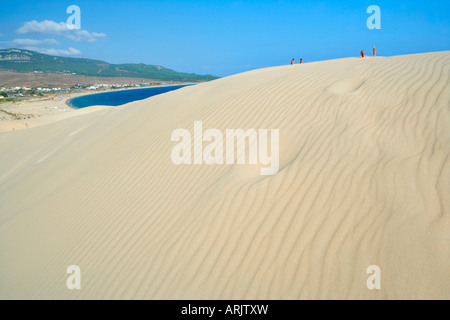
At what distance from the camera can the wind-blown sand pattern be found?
2172 mm

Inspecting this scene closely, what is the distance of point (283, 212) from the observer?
2742 millimetres

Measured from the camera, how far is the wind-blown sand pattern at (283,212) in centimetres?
217

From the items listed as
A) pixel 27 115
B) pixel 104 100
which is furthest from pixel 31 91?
pixel 27 115

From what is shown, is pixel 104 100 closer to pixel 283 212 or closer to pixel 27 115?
pixel 27 115

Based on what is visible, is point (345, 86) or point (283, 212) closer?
point (283, 212)

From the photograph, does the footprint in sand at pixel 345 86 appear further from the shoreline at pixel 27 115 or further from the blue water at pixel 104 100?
the blue water at pixel 104 100

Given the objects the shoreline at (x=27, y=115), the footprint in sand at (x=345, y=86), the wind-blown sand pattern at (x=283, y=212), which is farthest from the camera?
the shoreline at (x=27, y=115)

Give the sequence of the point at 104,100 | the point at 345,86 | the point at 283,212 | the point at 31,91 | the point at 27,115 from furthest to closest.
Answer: the point at 31,91
the point at 104,100
the point at 27,115
the point at 345,86
the point at 283,212

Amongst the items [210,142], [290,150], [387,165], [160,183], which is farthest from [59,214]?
[387,165]

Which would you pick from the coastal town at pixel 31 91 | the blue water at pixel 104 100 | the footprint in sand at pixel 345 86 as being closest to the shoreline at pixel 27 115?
the blue water at pixel 104 100

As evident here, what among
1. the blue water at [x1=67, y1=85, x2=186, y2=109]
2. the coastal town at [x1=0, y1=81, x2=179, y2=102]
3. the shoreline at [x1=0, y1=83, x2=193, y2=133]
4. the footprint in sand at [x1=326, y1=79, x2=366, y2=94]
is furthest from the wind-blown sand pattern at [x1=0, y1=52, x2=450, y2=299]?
the coastal town at [x1=0, y1=81, x2=179, y2=102]

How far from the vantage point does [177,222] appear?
3.24m

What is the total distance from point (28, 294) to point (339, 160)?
4.19m
